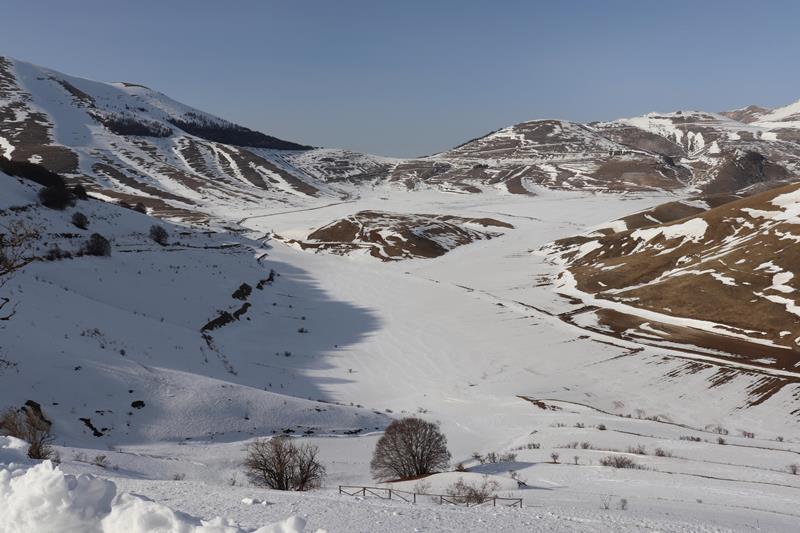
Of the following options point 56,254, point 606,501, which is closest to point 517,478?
point 606,501

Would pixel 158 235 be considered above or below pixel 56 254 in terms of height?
above

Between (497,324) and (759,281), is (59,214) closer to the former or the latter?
(497,324)

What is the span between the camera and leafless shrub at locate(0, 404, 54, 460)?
50.5 ft

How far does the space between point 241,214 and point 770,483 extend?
595ft

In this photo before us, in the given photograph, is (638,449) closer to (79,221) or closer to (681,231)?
(79,221)

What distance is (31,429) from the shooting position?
704 inches

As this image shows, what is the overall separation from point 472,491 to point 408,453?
7968 mm

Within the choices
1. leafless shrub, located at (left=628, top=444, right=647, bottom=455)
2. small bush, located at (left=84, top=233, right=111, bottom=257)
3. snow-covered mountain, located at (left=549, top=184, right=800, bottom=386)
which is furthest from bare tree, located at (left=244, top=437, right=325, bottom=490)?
small bush, located at (left=84, top=233, right=111, bottom=257)

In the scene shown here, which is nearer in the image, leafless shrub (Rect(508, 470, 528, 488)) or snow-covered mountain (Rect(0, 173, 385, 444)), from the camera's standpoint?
leafless shrub (Rect(508, 470, 528, 488))

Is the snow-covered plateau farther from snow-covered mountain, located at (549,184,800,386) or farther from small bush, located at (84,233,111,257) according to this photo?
small bush, located at (84,233,111,257)

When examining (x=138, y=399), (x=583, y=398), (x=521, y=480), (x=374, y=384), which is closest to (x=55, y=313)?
(x=138, y=399)

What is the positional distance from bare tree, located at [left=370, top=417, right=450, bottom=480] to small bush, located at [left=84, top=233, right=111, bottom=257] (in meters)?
46.6

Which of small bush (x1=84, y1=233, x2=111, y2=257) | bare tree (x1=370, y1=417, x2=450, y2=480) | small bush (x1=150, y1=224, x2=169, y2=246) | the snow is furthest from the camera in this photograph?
the snow

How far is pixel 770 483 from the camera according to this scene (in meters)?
20.5
